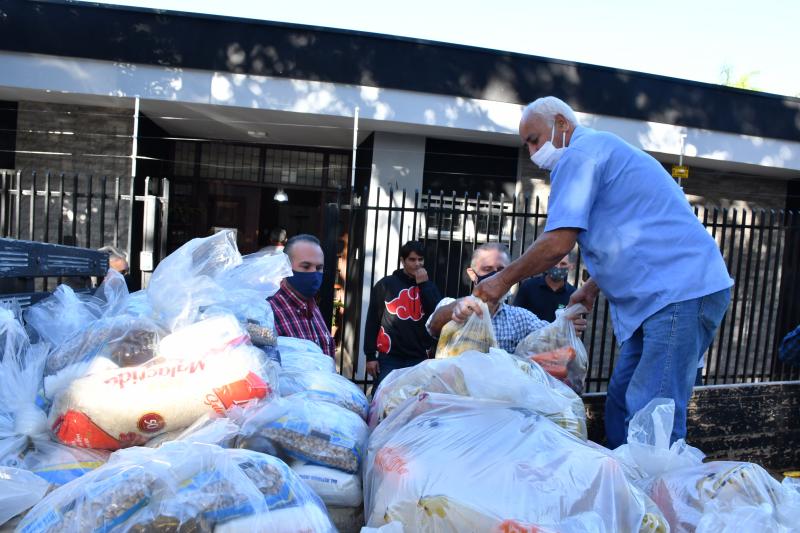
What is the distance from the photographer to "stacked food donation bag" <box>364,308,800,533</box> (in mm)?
1413

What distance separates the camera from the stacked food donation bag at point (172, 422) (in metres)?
1.28

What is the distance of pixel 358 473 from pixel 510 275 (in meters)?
0.98

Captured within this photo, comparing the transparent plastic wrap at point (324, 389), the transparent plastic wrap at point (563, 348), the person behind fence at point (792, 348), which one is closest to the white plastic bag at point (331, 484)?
the transparent plastic wrap at point (324, 389)

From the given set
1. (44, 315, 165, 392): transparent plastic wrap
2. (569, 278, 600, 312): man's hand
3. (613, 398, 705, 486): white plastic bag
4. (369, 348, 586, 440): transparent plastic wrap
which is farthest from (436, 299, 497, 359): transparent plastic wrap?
(44, 315, 165, 392): transparent plastic wrap

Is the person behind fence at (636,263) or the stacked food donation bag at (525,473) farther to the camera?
the person behind fence at (636,263)

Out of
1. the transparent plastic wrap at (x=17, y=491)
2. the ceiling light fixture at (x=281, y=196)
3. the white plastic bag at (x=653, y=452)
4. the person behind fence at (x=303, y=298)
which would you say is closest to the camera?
the transparent plastic wrap at (x=17, y=491)

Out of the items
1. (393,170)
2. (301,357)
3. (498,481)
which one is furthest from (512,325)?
(393,170)

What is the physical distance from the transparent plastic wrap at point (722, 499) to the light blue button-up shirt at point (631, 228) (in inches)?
33.6

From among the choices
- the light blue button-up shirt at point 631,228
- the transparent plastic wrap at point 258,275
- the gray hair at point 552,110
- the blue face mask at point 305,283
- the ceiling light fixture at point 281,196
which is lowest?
the blue face mask at point 305,283

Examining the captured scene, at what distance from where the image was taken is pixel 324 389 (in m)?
2.10

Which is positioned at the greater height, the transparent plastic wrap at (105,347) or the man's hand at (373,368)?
the transparent plastic wrap at (105,347)

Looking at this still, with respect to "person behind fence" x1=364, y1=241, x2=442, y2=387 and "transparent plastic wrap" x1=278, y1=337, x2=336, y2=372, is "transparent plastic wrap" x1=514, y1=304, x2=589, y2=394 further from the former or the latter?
"person behind fence" x1=364, y1=241, x2=442, y2=387

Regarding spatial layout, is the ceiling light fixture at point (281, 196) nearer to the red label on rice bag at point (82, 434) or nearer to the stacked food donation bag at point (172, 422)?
the stacked food donation bag at point (172, 422)

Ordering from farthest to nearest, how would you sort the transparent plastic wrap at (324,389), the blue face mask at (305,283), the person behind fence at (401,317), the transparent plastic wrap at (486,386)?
the person behind fence at (401,317), the blue face mask at (305,283), the transparent plastic wrap at (324,389), the transparent plastic wrap at (486,386)
